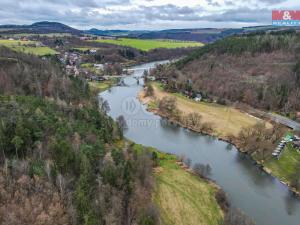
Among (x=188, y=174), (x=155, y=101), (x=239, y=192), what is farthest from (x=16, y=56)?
(x=239, y=192)

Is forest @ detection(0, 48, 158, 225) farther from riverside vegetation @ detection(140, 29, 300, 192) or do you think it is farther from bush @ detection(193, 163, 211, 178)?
riverside vegetation @ detection(140, 29, 300, 192)

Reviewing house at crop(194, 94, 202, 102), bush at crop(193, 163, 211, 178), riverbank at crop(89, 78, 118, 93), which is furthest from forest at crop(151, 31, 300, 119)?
bush at crop(193, 163, 211, 178)

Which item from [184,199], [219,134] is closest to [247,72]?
[219,134]

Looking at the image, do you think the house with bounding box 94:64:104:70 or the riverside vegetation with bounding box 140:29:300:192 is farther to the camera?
the house with bounding box 94:64:104:70

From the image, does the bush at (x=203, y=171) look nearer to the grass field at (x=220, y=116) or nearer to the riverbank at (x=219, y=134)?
the riverbank at (x=219, y=134)

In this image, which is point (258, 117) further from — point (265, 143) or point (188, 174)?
point (188, 174)

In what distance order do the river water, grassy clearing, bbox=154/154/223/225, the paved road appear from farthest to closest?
the paved road → the river water → grassy clearing, bbox=154/154/223/225
